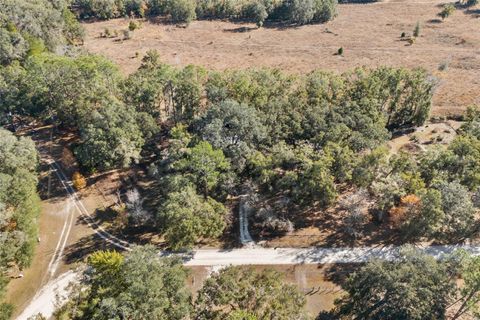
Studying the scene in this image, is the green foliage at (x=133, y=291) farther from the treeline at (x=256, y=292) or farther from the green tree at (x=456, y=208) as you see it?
the green tree at (x=456, y=208)

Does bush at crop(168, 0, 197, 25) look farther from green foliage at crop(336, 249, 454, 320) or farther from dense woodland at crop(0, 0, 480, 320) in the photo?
green foliage at crop(336, 249, 454, 320)

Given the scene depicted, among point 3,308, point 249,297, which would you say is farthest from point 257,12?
point 3,308

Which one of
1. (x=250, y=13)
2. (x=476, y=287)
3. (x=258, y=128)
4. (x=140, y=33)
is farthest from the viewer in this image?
(x=250, y=13)

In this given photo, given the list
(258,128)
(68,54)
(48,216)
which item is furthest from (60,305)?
(68,54)

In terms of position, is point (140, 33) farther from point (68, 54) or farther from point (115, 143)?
point (115, 143)

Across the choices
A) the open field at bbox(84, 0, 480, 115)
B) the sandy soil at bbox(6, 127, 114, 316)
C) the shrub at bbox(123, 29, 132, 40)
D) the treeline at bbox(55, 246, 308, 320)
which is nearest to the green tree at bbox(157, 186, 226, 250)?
the treeline at bbox(55, 246, 308, 320)

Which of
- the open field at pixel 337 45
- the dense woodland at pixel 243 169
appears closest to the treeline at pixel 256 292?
the dense woodland at pixel 243 169
